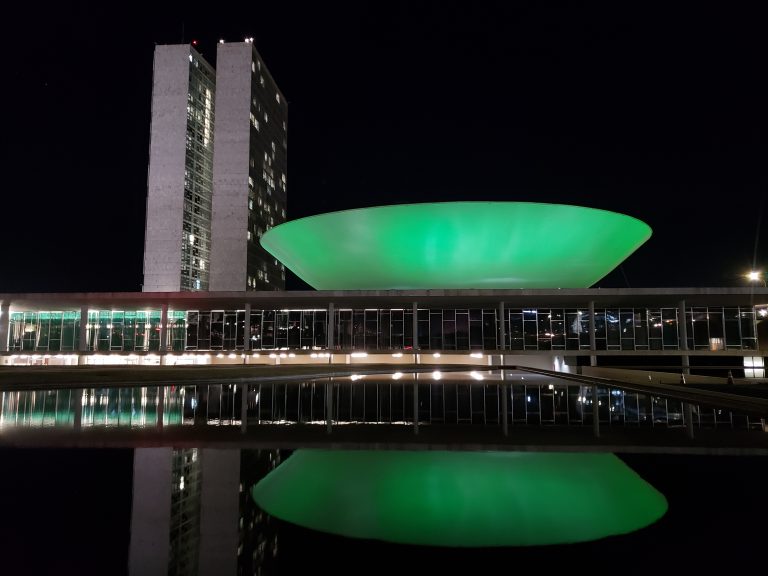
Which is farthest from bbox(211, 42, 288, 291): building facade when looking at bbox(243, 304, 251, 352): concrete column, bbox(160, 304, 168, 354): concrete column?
bbox(243, 304, 251, 352): concrete column

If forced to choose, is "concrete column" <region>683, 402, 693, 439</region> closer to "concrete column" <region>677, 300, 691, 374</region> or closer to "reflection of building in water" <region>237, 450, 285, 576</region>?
"reflection of building in water" <region>237, 450, 285, 576</region>

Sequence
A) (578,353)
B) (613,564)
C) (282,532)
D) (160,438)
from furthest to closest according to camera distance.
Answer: (578,353) < (160,438) < (282,532) < (613,564)

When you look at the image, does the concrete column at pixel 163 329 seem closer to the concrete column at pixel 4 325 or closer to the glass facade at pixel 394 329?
the glass facade at pixel 394 329

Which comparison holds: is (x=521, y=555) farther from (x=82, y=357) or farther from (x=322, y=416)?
(x=82, y=357)

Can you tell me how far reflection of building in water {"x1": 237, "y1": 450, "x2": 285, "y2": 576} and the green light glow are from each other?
0.32 feet

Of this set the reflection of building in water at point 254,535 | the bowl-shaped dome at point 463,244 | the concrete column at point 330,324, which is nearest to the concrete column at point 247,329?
the bowl-shaped dome at point 463,244

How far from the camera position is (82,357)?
39969mm

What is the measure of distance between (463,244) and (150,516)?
27.9 meters

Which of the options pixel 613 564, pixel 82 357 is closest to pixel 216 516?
pixel 613 564

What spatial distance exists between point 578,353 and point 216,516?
3255 cm

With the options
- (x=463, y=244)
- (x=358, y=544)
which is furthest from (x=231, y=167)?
(x=358, y=544)

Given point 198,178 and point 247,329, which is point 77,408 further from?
point 198,178

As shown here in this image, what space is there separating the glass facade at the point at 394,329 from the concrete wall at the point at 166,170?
25.1 m

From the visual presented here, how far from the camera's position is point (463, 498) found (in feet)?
14.9
